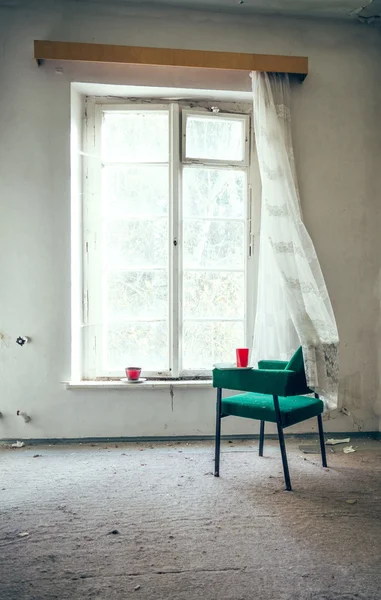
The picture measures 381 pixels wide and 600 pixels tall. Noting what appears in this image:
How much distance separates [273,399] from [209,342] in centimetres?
112

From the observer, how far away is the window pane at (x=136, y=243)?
3662 millimetres

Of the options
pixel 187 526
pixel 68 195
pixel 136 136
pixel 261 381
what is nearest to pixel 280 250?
pixel 261 381

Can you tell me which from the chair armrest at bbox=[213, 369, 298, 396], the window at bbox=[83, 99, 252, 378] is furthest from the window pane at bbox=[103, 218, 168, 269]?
the chair armrest at bbox=[213, 369, 298, 396]

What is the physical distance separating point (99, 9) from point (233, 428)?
302 cm

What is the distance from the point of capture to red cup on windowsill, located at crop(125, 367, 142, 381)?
3.47 m

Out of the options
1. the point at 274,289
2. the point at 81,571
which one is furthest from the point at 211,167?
the point at 81,571

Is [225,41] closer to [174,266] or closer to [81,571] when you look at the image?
[174,266]

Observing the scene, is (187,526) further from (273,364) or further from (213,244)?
(213,244)

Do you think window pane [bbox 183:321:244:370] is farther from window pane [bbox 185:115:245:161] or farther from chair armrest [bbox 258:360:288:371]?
window pane [bbox 185:115:245:161]

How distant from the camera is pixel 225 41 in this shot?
348cm

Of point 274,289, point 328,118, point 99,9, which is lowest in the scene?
point 274,289

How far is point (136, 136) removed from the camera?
3.66m

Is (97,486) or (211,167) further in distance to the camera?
(211,167)

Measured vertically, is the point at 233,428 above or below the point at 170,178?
below
